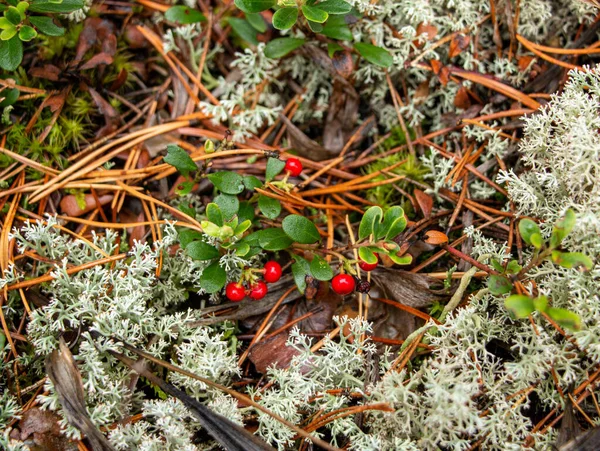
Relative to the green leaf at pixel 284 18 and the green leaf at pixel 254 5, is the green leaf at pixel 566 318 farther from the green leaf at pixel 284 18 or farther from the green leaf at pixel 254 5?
the green leaf at pixel 254 5

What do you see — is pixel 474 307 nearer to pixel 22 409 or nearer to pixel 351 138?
pixel 351 138

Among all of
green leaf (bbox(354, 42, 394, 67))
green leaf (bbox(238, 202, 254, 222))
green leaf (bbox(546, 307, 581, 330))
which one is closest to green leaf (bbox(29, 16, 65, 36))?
green leaf (bbox(238, 202, 254, 222))

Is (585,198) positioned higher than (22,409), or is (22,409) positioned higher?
(585,198)

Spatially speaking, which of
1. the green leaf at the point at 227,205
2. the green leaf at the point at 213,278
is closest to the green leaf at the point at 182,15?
the green leaf at the point at 227,205

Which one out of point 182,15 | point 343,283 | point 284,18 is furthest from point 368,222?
point 182,15

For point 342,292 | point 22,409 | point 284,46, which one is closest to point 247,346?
point 342,292

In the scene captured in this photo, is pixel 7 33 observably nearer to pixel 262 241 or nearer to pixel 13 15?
pixel 13 15
